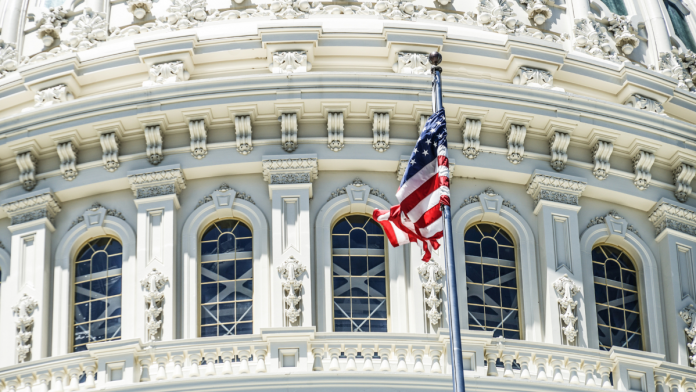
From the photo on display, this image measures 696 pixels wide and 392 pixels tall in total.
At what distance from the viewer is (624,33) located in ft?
135

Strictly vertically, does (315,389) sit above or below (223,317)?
below

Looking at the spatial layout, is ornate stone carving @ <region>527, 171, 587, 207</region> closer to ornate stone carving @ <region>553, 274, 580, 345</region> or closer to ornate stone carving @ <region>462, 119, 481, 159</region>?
ornate stone carving @ <region>462, 119, 481, 159</region>

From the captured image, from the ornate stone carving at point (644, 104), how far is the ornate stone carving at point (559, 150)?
225cm

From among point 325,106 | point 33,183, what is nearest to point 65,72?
point 33,183

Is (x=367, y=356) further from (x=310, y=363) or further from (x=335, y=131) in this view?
(x=335, y=131)

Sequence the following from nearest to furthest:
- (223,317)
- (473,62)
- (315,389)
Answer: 1. (315,389)
2. (223,317)
3. (473,62)

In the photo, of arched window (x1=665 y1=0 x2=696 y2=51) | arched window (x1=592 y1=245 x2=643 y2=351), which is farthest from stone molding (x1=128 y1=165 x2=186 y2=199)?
arched window (x1=665 y1=0 x2=696 y2=51)

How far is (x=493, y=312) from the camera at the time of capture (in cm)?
3625

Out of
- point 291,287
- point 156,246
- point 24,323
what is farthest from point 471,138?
point 24,323

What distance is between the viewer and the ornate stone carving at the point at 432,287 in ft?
115

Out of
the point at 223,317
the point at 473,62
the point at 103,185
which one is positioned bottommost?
the point at 223,317

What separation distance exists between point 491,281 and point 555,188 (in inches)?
91.1

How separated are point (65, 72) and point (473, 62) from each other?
318 inches

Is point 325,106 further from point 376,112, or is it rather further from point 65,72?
point 65,72
